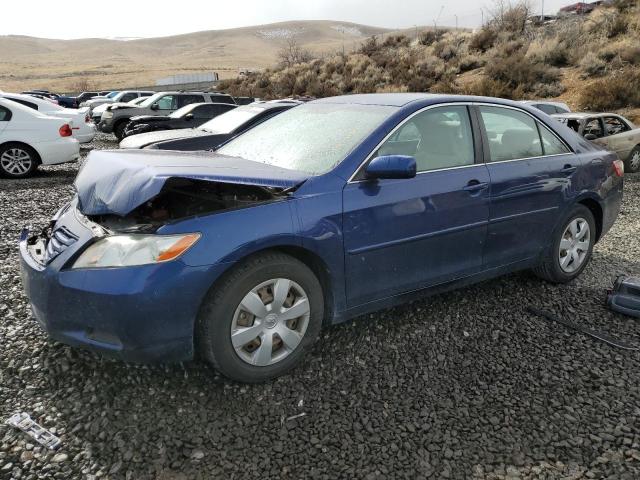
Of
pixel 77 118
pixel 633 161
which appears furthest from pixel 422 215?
pixel 77 118

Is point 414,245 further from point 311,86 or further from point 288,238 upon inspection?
point 311,86

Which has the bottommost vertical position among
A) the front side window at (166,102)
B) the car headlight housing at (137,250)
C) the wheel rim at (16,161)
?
the wheel rim at (16,161)

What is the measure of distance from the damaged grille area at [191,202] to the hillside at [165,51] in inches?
3115

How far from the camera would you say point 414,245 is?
324 cm

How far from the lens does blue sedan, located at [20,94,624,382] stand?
2.54m

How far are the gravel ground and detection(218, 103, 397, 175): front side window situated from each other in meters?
1.20

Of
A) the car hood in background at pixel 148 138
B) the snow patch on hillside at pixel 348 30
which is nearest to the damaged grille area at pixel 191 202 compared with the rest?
the car hood in background at pixel 148 138

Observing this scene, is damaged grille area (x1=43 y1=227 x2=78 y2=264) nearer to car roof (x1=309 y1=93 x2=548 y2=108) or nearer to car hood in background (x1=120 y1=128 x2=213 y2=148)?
car roof (x1=309 y1=93 x2=548 y2=108)

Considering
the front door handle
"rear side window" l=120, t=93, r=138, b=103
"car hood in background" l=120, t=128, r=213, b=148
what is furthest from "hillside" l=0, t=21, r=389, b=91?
the front door handle

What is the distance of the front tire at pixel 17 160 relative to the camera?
9172 millimetres

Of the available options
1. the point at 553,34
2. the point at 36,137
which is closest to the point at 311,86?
the point at 553,34

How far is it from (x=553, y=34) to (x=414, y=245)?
27959 millimetres

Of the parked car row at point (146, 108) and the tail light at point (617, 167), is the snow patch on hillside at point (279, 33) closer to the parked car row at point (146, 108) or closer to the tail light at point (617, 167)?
the parked car row at point (146, 108)

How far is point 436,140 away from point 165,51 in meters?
151
